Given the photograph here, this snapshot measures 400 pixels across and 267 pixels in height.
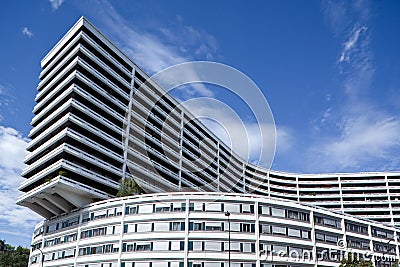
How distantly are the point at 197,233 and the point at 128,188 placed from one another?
55.9ft

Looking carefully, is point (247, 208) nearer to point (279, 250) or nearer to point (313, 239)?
point (279, 250)

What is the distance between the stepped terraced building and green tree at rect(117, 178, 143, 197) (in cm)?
198

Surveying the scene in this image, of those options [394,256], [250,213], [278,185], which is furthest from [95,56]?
[278,185]

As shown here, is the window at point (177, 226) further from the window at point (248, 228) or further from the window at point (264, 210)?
the window at point (264, 210)

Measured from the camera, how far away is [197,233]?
52562 mm

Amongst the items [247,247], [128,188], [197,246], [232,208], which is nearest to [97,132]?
[128,188]

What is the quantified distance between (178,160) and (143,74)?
20739 mm

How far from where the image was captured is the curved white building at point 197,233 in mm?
52156

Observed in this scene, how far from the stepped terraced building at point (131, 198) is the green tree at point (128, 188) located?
1984 mm

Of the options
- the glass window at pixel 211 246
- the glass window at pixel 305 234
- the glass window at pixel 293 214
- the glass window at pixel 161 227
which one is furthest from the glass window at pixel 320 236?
the glass window at pixel 161 227

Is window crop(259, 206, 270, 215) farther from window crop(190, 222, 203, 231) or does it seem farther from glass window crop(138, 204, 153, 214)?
glass window crop(138, 204, 153, 214)

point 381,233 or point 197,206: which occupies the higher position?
point 197,206

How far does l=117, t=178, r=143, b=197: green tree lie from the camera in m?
63.6

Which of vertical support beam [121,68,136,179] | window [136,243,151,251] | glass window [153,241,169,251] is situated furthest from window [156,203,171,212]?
vertical support beam [121,68,136,179]
